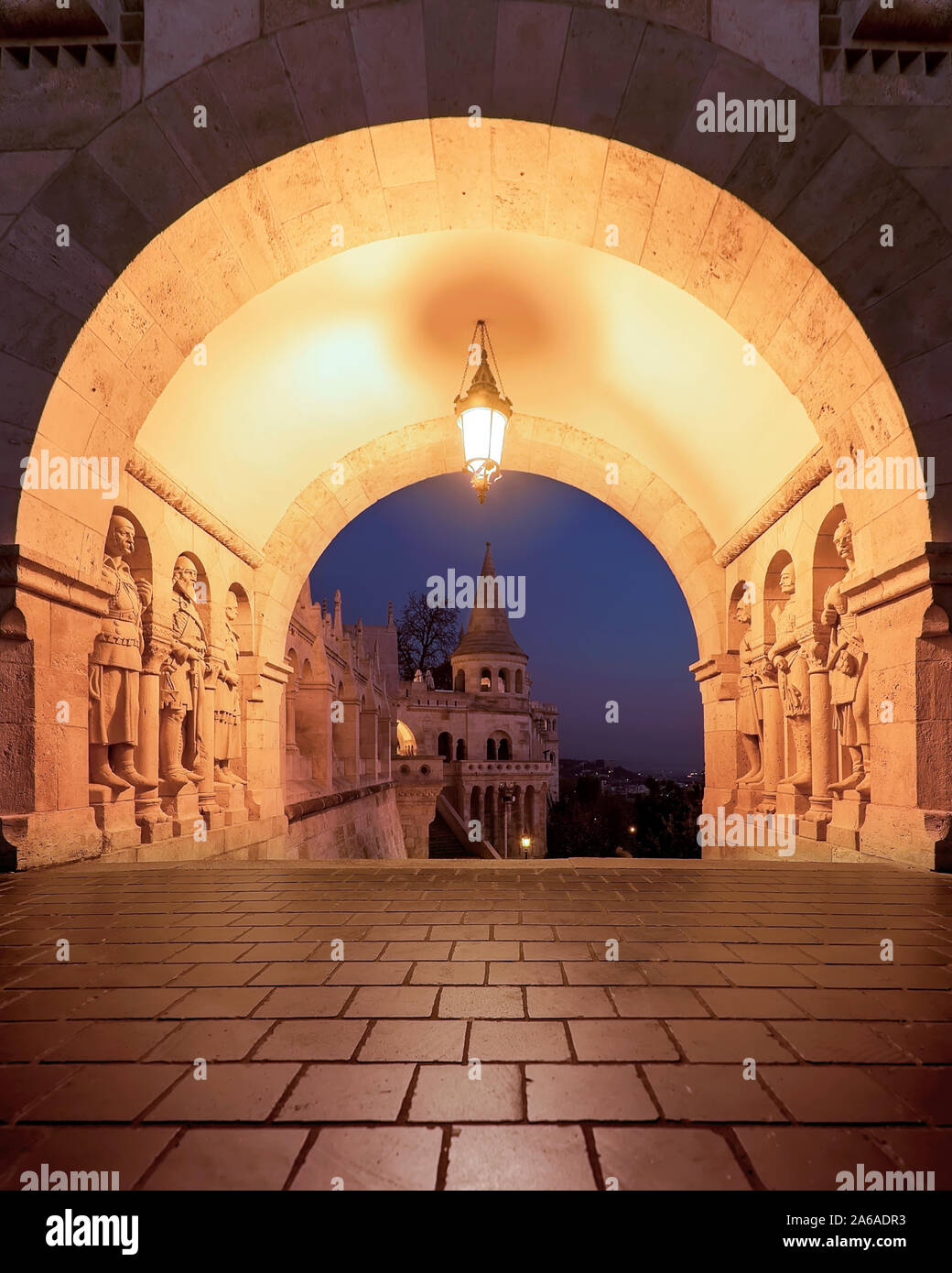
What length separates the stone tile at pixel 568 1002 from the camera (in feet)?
6.35

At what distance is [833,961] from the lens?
2377 mm

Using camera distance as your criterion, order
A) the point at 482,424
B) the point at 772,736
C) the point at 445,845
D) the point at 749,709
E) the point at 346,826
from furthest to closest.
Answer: the point at 445,845 → the point at 346,826 → the point at 749,709 → the point at 772,736 → the point at 482,424

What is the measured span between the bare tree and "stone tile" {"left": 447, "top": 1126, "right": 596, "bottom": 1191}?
41.7 metres

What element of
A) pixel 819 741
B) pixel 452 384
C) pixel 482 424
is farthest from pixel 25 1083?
pixel 452 384

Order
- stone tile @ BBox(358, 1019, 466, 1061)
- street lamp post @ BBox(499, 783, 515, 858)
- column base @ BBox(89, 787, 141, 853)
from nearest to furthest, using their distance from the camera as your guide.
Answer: stone tile @ BBox(358, 1019, 466, 1061) < column base @ BBox(89, 787, 141, 853) < street lamp post @ BBox(499, 783, 515, 858)

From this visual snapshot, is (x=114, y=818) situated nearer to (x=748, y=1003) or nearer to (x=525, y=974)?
(x=525, y=974)

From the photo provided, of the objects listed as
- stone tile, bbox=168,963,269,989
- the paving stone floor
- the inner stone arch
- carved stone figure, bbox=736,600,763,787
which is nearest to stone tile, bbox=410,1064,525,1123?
the paving stone floor

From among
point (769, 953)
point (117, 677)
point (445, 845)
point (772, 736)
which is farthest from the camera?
point (445, 845)

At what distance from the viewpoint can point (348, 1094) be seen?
1.52 m

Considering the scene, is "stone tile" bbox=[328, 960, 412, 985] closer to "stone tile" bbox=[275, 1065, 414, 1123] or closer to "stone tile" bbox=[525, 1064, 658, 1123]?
"stone tile" bbox=[275, 1065, 414, 1123]

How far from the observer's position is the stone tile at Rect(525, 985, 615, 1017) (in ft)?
6.35

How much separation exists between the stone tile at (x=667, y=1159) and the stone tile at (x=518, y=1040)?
0.32 meters

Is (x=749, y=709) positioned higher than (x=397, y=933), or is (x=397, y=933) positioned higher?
(x=749, y=709)

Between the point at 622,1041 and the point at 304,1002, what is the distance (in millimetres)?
893
